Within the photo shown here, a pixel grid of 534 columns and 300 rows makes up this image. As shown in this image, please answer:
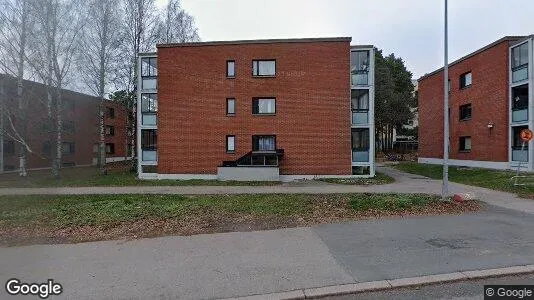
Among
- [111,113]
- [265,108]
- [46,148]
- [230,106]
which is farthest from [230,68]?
[111,113]

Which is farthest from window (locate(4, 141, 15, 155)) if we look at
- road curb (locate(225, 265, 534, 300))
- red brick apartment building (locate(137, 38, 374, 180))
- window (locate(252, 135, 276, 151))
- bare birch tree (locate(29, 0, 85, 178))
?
road curb (locate(225, 265, 534, 300))

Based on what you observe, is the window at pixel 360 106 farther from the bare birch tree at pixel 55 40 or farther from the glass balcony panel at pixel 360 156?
the bare birch tree at pixel 55 40

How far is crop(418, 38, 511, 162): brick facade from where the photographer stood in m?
22.3

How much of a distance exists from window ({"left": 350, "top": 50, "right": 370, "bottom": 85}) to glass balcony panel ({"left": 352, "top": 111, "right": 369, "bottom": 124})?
6.01 ft

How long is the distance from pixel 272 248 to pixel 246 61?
54.4ft

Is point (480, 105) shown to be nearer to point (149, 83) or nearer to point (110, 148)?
point (149, 83)

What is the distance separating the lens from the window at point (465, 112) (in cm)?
2633

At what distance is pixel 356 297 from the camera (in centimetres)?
397

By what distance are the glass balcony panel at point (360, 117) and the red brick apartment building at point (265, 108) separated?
0.06 metres

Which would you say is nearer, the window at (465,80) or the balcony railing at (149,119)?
the balcony railing at (149,119)

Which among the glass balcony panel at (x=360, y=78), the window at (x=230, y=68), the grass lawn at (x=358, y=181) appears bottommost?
the grass lawn at (x=358, y=181)

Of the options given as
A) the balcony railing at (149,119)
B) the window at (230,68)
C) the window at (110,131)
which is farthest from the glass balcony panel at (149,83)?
the window at (110,131)

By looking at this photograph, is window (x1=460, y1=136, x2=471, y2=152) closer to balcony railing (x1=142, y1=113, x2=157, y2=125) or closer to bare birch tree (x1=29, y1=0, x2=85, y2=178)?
balcony railing (x1=142, y1=113, x2=157, y2=125)

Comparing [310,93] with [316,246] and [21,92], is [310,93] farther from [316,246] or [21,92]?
[21,92]
